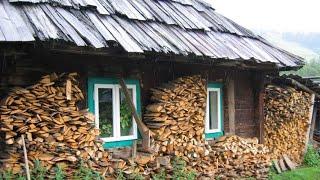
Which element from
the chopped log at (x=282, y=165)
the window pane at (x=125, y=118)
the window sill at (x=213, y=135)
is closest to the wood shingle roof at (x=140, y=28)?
the window pane at (x=125, y=118)

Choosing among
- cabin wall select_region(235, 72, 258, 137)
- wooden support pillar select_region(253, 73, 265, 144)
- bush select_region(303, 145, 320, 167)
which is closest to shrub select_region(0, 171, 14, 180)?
cabin wall select_region(235, 72, 258, 137)

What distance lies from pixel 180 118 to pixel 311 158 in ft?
21.8

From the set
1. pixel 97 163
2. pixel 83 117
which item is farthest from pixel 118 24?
pixel 97 163

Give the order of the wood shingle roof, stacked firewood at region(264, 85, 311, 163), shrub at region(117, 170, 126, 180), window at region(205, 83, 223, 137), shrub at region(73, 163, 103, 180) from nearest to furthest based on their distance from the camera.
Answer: the wood shingle roof, shrub at region(73, 163, 103, 180), shrub at region(117, 170, 126, 180), window at region(205, 83, 223, 137), stacked firewood at region(264, 85, 311, 163)

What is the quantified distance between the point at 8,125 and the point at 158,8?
4.27 meters

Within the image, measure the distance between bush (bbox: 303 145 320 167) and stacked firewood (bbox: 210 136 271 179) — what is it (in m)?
3.34

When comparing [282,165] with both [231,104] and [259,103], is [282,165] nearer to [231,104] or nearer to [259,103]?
[259,103]

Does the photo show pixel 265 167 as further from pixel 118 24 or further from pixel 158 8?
pixel 118 24

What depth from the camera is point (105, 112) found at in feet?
25.4

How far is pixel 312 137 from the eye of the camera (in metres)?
15.0

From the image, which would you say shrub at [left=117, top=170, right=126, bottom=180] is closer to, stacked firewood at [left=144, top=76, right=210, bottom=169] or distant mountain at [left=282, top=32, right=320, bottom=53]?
stacked firewood at [left=144, top=76, right=210, bottom=169]

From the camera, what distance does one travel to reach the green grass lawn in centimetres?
1102

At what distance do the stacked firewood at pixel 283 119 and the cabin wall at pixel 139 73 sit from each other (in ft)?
3.35

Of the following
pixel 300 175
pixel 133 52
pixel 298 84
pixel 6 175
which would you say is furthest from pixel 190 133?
pixel 298 84
